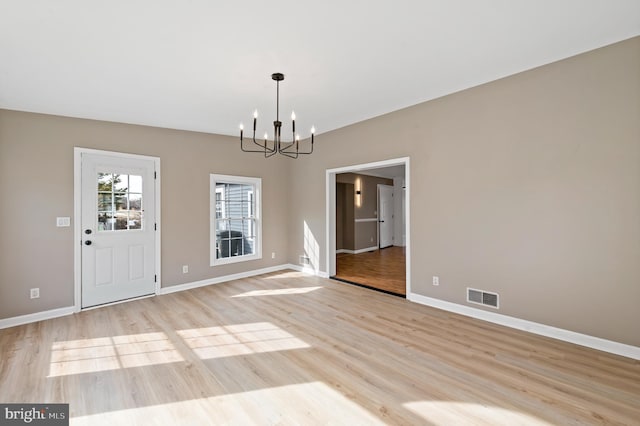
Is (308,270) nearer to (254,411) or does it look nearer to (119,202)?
(119,202)

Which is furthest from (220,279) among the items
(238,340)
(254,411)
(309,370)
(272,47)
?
(272,47)

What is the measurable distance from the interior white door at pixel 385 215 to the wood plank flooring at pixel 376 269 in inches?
34.9

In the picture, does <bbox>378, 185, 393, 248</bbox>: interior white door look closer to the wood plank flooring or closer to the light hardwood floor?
the wood plank flooring

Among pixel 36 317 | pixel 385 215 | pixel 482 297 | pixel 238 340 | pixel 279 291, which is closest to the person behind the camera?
pixel 238 340

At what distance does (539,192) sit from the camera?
10.4 ft

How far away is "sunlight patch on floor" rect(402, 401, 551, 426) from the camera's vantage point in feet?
6.27

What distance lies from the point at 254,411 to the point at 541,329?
9.83ft

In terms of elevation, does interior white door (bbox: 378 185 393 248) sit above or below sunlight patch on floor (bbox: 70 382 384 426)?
above

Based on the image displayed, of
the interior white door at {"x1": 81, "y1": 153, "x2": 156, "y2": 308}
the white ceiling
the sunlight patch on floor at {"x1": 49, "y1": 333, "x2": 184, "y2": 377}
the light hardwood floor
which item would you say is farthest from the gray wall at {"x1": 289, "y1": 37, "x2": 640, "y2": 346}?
the interior white door at {"x1": 81, "y1": 153, "x2": 156, "y2": 308}

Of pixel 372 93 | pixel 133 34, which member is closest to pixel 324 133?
pixel 372 93

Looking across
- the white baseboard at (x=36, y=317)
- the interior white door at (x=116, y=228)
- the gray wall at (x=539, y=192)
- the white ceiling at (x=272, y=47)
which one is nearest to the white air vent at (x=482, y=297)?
the gray wall at (x=539, y=192)

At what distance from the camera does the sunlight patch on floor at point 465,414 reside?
1911mm

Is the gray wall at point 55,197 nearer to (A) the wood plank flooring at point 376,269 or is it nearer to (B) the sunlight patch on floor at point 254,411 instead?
(B) the sunlight patch on floor at point 254,411

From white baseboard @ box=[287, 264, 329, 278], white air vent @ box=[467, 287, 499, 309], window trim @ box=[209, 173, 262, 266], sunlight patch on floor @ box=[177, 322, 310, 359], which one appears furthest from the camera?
white baseboard @ box=[287, 264, 329, 278]
